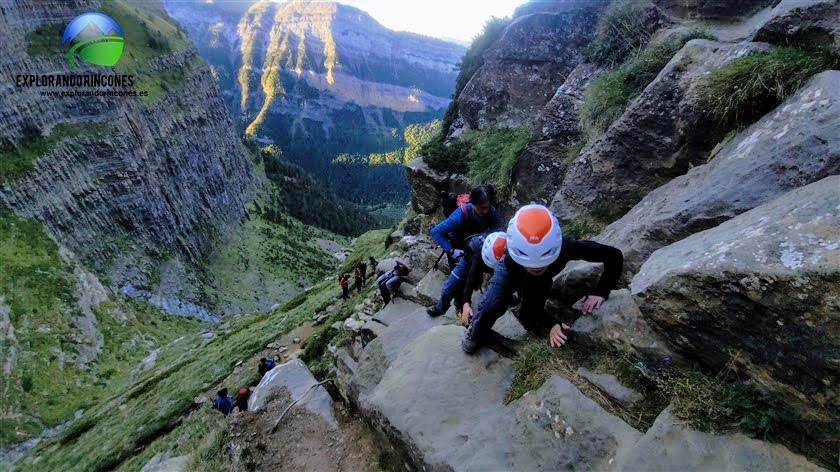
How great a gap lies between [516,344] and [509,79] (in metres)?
13.0

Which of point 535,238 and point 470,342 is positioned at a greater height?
point 535,238

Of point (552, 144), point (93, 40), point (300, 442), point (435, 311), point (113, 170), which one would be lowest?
point (113, 170)

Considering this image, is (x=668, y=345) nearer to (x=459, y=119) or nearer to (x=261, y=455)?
(x=261, y=455)

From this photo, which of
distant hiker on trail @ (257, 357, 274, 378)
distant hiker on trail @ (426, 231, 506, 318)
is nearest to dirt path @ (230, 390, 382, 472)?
distant hiker on trail @ (426, 231, 506, 318)

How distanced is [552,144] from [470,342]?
26.3 feet

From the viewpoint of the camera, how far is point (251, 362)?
741 inches

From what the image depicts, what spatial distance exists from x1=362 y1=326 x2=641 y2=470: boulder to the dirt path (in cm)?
101

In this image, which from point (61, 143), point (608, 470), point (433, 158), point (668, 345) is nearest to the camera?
point (608, 470)

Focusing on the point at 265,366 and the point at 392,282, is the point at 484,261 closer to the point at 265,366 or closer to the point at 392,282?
the point at 392,282

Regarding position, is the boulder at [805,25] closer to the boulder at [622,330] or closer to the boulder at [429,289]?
the boulder at [622,330]

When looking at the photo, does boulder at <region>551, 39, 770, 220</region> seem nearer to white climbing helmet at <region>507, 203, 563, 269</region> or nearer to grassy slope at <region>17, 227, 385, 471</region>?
white climbing helmet at <region>507, 203, 563, 269</region>

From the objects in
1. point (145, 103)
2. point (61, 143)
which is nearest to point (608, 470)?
point (61, 143)

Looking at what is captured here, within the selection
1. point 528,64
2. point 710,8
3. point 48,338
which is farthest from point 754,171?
point 48,338

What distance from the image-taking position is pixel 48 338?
1243 inches
